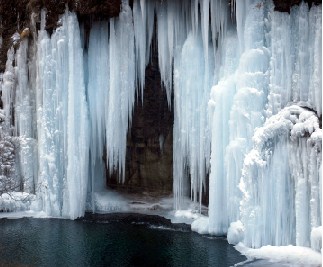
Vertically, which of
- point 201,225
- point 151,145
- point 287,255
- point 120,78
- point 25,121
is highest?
point 120,78

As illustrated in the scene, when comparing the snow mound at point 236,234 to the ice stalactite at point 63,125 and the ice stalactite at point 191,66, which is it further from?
the ice stalactite at point 63,125

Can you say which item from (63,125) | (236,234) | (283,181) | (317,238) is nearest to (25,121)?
(63,125)

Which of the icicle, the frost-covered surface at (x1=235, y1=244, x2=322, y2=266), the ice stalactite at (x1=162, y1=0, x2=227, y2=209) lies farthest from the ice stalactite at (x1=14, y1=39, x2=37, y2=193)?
the frost-covered surface at (x1=235, y1=244, x2=322, y2=266)

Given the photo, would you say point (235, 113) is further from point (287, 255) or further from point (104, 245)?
point (104, 245)

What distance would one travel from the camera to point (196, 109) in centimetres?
1892

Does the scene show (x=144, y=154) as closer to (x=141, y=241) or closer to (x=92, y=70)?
(x=92, y=70)


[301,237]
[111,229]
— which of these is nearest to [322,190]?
[301,237]

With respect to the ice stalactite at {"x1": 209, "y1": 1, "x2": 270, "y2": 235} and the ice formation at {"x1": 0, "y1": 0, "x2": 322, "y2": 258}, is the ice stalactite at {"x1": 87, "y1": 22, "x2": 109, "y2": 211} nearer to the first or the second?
the ice formation at {"x1": 0, "y1": 0, "x2": 322, "y2": 258}

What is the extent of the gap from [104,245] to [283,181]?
231 inches

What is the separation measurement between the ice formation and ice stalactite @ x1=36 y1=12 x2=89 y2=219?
0.13 ft

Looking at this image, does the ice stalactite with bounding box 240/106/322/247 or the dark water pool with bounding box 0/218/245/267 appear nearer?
the ice stalactite with bounding box 240/106/322/247

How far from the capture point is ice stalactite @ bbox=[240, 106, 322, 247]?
46.8 feet

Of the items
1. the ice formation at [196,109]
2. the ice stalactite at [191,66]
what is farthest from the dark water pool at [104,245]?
the ice stalactite at [191,66]

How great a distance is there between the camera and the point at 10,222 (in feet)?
63.3
